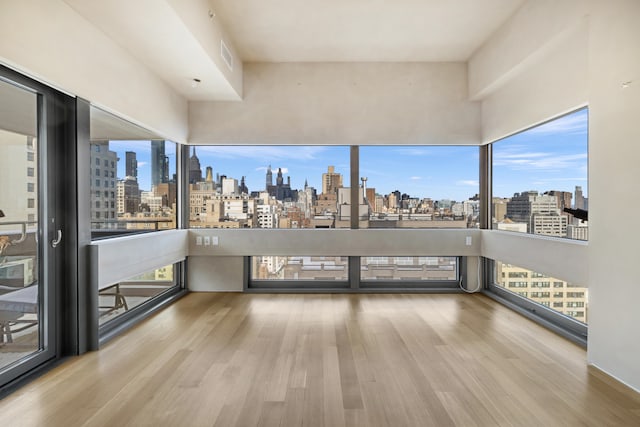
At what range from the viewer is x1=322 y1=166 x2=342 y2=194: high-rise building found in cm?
510

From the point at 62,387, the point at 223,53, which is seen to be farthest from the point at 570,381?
the point at 223,53

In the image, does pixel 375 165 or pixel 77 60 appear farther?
pixel 375 165

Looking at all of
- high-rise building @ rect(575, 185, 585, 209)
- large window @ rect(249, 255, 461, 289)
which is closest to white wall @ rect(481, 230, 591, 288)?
high-rise building @ rect(575, 185, 585, 209)

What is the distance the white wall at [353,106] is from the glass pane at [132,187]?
102 cm

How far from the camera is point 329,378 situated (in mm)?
2508

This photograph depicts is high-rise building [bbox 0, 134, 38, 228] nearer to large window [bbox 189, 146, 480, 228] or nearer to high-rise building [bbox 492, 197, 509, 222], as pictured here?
large window [bbox 189, 146, 480, 228]

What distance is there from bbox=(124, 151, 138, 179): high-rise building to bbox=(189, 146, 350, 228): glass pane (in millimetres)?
1200

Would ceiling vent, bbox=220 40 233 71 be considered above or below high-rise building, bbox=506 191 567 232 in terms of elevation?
above

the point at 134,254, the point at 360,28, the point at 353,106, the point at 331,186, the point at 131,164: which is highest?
the point at 360,28

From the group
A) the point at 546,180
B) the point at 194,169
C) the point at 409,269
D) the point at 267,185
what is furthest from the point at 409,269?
the point at 194,169

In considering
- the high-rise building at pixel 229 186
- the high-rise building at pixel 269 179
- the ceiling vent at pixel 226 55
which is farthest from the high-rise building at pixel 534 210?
the ceiling vent at pixel 226 55

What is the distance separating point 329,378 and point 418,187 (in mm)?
3280

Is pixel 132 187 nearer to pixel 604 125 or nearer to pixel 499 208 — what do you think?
pixel 604 125

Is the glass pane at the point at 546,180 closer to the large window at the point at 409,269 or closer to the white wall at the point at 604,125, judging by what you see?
the white wall at the point at 604,125
